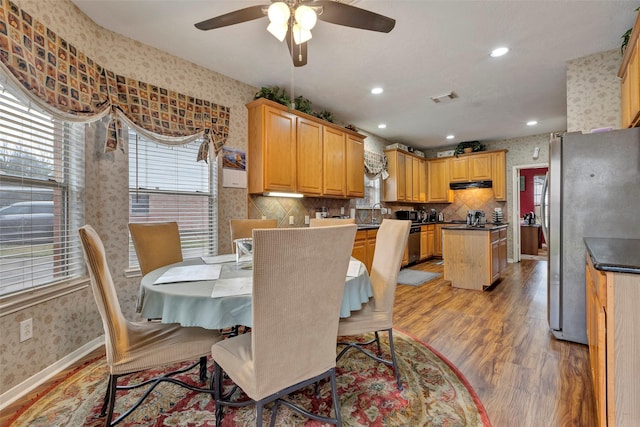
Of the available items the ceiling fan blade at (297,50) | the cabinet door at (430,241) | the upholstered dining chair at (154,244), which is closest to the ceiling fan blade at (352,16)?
the ceiling fan blade at (297,50)

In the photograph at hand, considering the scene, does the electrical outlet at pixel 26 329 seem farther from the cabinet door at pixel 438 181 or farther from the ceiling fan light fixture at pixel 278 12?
the cabinet door at pixel 438 181

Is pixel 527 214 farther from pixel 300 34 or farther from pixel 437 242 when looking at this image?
pixel 300 34

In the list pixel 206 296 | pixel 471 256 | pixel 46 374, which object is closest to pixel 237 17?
pixel 206 296

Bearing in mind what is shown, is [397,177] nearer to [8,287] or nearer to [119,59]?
[119,59]

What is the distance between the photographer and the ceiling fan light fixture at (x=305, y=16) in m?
1.66

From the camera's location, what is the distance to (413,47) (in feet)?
9.03

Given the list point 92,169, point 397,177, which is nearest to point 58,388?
point 92,169

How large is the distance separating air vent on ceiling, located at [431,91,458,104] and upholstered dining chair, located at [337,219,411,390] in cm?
276

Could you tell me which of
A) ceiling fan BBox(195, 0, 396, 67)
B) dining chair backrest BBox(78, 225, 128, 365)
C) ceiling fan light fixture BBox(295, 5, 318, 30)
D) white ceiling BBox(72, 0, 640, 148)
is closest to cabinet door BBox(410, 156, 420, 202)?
white ceiling BBox(72, 0, 640, 148)

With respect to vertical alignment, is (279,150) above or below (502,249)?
above

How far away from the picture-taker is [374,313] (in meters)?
1.81

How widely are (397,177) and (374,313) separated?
182 inches

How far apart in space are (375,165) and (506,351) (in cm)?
398

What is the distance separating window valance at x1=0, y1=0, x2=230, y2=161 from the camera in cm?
172
